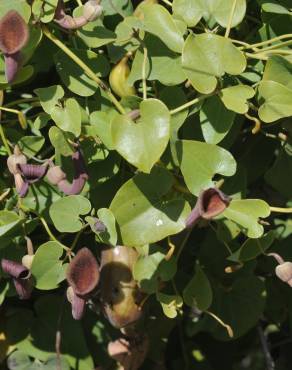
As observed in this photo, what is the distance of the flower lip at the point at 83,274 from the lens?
2.66 feet

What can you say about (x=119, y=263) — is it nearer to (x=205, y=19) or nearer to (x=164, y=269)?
(x=164, y=269)

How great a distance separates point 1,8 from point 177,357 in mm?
671

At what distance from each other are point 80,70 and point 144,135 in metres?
0.16

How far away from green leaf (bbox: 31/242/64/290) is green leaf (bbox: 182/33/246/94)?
0.79 ft

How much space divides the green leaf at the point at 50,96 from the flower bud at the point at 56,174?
0.21 feet

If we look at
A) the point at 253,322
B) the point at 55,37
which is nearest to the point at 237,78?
the point at 55,37

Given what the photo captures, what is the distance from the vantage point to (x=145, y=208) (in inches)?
34.6

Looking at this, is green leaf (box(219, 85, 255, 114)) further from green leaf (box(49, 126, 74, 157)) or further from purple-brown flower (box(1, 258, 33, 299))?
purple-brown flower (box(1, 258, 33, 299))

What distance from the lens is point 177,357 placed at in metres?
1.30

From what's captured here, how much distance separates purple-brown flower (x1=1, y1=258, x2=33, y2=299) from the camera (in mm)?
889

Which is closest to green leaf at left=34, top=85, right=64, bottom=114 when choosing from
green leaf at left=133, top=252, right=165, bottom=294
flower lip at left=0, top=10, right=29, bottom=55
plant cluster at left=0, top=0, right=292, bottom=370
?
plant cluster at left=0, top=0, right=292, bottom=370

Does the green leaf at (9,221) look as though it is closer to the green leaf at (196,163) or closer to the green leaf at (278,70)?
the green leaf at (196,163)

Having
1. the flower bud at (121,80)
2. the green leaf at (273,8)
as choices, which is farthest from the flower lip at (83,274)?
the green leaf at (273,8)

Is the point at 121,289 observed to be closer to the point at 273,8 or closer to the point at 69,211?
the point at 69,211
